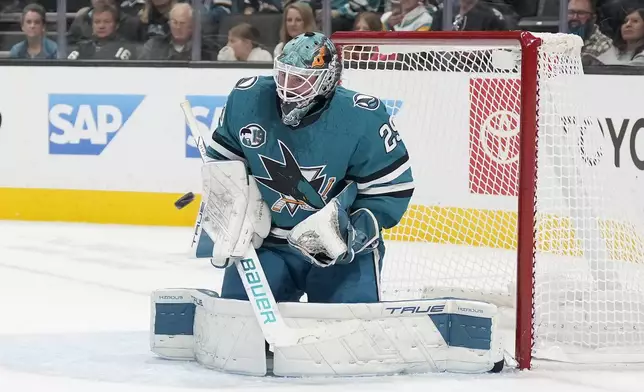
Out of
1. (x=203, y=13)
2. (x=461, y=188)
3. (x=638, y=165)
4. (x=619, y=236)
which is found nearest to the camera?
(x=619, y=236)

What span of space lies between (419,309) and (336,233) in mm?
284

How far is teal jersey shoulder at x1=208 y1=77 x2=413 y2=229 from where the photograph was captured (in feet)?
9.72

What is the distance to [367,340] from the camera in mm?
2908

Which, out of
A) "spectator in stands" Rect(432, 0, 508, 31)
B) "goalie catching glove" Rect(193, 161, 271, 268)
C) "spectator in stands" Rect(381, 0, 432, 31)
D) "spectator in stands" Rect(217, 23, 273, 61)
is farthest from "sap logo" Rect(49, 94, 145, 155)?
"goalie catching glove" Rect(193, 161, 271, 268)

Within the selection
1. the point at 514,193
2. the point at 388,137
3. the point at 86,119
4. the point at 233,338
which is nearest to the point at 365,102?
the point at 388,137

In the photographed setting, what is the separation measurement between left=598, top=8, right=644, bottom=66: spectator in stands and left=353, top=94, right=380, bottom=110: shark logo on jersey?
283cm

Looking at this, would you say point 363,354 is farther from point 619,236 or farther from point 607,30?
point 607,30

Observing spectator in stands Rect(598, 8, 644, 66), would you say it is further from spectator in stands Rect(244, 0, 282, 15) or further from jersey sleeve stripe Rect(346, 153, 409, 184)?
jersey sleeve stripe Rect(346, 153, 409, 184)

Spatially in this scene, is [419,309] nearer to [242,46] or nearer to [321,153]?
[321,153]

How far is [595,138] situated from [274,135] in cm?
107

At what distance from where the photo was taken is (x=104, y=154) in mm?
6441

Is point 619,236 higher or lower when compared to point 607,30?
lower

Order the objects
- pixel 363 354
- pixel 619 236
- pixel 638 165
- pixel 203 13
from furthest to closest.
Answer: pixel 203 13
pixel 638 165
pixel 619 236
pixel 363 354

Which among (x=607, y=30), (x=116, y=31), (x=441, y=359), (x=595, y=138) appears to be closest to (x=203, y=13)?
(x=116, y=31)
